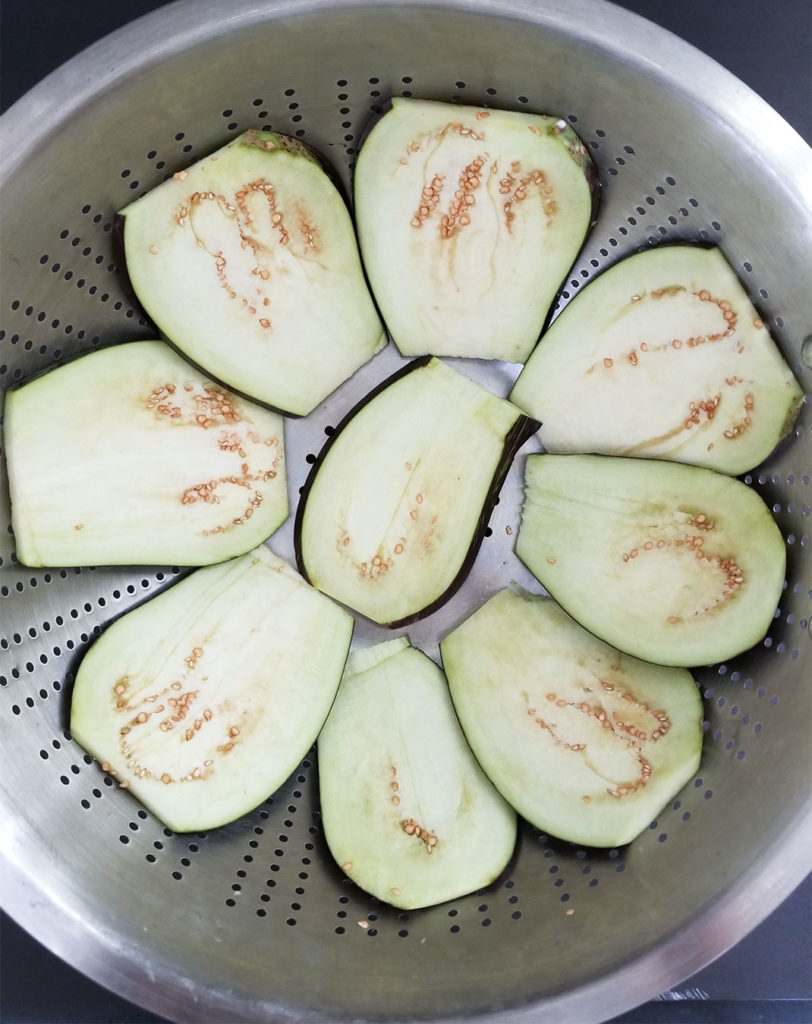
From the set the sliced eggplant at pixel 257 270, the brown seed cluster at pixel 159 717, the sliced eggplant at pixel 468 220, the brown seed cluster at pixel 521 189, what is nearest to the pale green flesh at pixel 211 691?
the brown seed cluster at pixel 159 717

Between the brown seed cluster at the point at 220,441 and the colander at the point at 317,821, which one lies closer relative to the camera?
the colander at the point at 317,821

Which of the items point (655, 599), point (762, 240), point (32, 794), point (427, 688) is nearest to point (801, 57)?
point (762, 240)

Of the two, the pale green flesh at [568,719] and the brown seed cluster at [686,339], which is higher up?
the brown seed cluster at [686,339]

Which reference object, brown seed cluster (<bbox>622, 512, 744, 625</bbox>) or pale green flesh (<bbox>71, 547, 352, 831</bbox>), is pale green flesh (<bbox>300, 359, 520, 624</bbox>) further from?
brown seed cluster (<bbox>622, 512, 744, 625</bbox>)

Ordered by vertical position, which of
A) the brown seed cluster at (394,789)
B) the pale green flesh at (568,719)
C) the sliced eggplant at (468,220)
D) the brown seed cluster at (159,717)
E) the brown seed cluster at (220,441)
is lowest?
the brown seed cluster at (159,717)

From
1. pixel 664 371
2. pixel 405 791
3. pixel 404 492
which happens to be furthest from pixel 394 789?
pixel 664 371

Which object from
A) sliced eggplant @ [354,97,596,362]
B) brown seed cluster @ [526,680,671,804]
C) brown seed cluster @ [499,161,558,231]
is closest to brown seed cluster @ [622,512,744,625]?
brown seed cluster @ [526,680,671,804]

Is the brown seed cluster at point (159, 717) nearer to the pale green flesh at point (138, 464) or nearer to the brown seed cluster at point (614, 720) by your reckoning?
the pale green flesh at point (138, 464)
